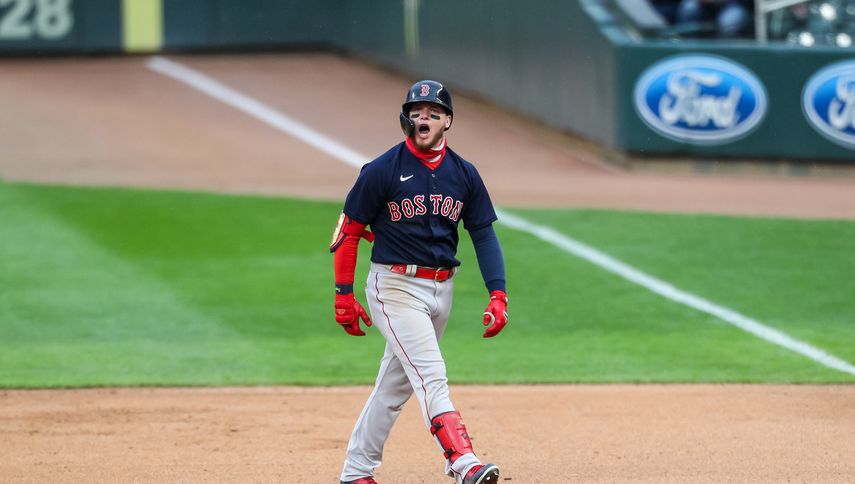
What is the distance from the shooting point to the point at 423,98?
19.3 feet

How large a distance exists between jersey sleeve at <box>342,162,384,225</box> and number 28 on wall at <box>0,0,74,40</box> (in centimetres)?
1810

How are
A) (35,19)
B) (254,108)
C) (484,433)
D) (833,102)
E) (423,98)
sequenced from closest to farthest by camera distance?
(423,98) → (484,433) → (833,102) → (254,108) → (35,19)

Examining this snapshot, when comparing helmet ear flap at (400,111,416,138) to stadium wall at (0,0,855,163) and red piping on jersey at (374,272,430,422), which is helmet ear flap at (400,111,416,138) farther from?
stadium wall at (0,0,855,163)

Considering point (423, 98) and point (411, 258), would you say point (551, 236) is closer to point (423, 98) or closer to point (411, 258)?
point (411, 258)

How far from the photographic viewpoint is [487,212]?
244 inches

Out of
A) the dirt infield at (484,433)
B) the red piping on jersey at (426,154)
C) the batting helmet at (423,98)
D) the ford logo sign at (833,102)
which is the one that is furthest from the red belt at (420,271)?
the ford logo sign at (833,102)

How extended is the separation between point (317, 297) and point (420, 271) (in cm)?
560

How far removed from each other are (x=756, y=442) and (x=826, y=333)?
11.5 feet

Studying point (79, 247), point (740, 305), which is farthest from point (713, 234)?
point (79, 247)

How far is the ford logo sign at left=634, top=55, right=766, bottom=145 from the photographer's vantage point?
55.6 feet

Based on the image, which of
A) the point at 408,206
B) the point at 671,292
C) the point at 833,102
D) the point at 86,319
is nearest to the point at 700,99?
the point at 833,102

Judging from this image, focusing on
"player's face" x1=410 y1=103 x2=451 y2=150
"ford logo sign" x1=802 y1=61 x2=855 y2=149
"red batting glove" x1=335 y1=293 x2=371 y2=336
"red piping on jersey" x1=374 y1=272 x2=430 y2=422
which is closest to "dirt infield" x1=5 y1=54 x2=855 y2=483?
"red piping on jersey" x1=374 y1=272 x2=430 y2=422

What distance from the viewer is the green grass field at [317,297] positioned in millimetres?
9516

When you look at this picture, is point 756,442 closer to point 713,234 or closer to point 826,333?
point 826,333
